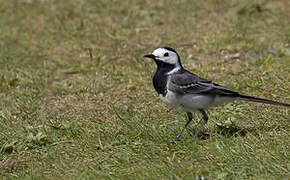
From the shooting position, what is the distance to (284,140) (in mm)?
5105

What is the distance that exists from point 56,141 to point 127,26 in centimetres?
611

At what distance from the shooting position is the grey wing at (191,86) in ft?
18.8

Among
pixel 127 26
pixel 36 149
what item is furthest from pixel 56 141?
pixel 127 26

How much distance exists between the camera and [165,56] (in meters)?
5.96

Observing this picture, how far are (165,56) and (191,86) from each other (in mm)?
452

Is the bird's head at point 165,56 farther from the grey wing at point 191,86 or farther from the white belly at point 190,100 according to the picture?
the white belly at point 190,100

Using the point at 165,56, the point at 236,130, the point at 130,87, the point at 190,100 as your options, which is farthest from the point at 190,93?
the point at 130,87

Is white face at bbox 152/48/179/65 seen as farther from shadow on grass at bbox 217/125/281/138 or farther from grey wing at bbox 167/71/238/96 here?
shadow on grass at bbox 217/125/281/138

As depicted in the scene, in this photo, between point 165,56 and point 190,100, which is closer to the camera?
point 190,100

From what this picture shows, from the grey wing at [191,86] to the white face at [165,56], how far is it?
0.60 ft

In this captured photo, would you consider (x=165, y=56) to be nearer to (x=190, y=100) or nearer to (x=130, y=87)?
(x=190, y=100)

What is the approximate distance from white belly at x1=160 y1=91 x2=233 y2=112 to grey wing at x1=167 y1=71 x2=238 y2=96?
5cm

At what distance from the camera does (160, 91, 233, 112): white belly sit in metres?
5.75

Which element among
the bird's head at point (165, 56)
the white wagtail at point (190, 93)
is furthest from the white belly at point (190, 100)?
the bird's head at point (165, 56)
